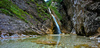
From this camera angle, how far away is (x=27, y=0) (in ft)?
46.0

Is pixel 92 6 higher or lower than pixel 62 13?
higher

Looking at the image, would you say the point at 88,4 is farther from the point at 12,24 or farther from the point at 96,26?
Answer: the point at 12,24

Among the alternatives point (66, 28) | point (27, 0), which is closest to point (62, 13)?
point (66, 28)

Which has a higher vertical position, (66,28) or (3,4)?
(3,4)

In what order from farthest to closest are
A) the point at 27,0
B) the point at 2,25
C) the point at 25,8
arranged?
the point at 27,0
the point at 25,8
the point at 2,25

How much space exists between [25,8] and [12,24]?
5.28 m

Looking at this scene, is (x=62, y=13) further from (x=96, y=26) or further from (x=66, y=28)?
(x=96, y=26)

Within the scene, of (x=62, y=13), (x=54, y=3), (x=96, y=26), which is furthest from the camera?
(x=54, y=3)

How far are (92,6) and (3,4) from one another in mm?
10335

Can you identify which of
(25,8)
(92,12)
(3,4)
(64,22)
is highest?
(3,4)

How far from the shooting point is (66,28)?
67.5 ft

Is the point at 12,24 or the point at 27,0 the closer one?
the point at 12,24

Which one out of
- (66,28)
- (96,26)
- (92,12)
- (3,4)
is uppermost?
(3,4)

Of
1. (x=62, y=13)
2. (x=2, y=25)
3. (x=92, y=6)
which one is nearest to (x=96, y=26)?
(x=92, y=6)
